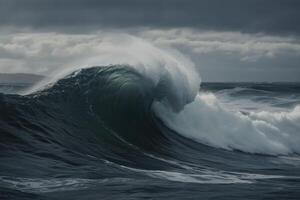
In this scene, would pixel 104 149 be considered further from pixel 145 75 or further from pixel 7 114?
pixel 145 75

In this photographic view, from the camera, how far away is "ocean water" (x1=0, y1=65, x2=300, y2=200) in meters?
10.5

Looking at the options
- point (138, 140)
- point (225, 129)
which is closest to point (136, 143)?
point (138, 140)

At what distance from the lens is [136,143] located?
16.9 m

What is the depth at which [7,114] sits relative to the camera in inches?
640

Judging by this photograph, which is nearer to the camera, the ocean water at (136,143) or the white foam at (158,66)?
the ocean water at (136,143)

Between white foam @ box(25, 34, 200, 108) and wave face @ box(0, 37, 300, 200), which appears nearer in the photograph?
wave face @ box(0, 37, 300, 200)

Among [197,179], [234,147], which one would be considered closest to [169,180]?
[197,179]

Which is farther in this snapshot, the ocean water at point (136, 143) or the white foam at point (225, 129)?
the white foam at point (225, 129)

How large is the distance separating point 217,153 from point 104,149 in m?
4.34

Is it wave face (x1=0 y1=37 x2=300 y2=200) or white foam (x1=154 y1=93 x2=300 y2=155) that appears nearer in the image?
wave face (x1=0 y1=37 x2=300 y2=200)

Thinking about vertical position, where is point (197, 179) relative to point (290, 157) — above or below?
below

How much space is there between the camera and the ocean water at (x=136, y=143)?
10.5 metres

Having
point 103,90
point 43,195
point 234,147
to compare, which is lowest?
point 43,195

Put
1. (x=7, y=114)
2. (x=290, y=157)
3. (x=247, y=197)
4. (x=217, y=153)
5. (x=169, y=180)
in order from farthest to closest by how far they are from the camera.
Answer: (x=290, y=157), (x=217, y=153), (x=7, y=114), (x=169, y=180), (x=247, y=197)
